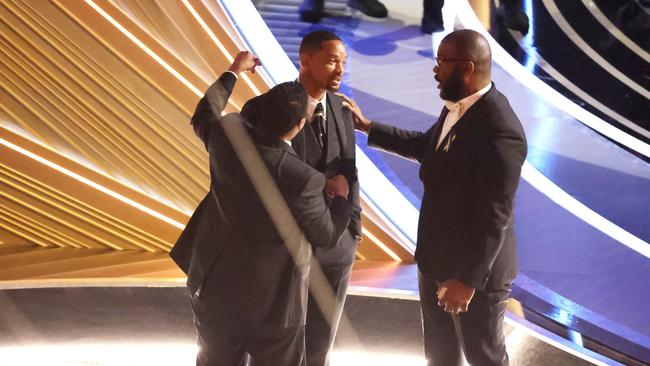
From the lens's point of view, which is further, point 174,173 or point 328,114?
point 174,173

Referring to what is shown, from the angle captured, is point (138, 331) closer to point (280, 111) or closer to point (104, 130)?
point (104, 130)

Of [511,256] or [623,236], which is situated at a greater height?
[511,256]

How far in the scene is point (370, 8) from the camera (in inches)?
422

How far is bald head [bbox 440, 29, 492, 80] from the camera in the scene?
2246mm

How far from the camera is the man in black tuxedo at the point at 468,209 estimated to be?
7.38 feet

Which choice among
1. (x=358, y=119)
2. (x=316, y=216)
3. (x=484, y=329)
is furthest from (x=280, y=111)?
(x=484, y=329)

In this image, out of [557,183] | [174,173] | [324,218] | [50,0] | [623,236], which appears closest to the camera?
[324,218]

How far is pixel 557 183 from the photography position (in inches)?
249

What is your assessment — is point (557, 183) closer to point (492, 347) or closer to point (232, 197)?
point (492, 347)

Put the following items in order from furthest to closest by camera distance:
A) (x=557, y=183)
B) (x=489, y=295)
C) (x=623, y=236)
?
(x=557, y=183) < (x=623, y=236) < (x=489, y=295)

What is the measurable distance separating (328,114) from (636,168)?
4.89 m

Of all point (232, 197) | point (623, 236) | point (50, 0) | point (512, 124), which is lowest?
point (623, 236)

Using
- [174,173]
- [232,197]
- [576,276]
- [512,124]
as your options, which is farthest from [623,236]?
[232,197]

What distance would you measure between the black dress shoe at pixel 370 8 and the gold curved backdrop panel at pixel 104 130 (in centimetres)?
681
